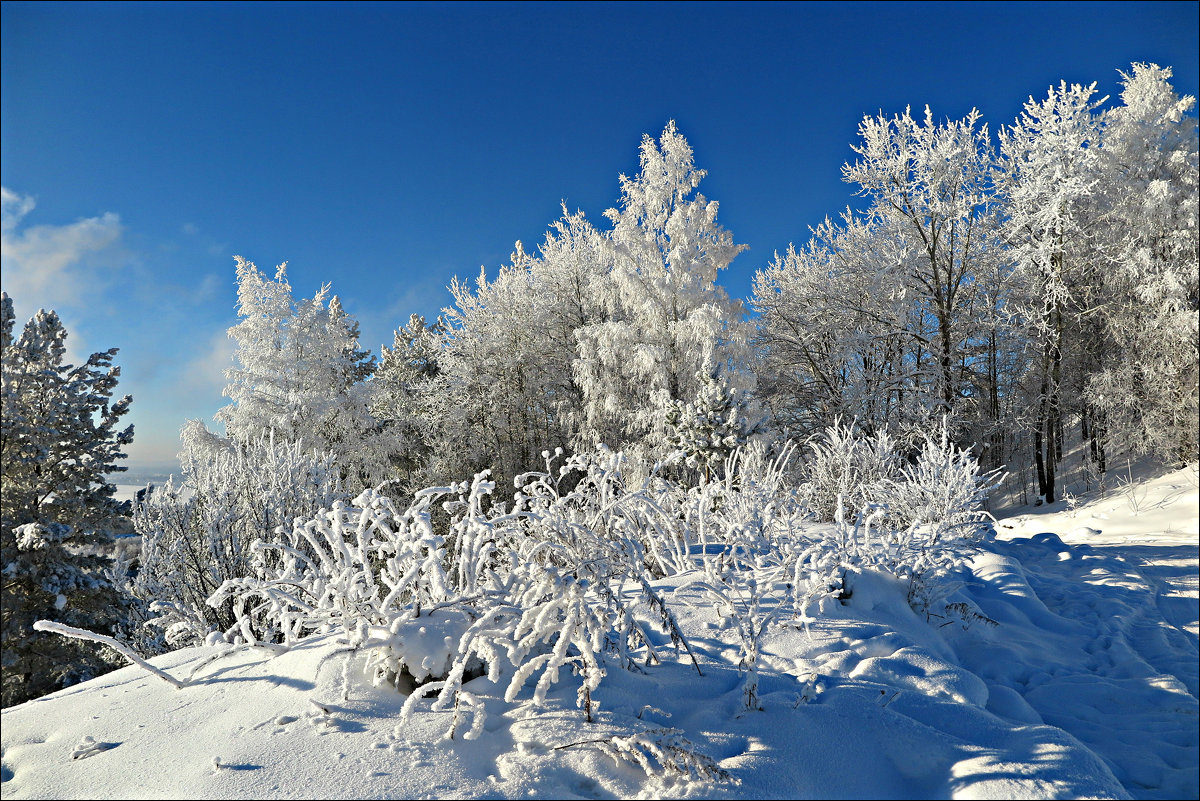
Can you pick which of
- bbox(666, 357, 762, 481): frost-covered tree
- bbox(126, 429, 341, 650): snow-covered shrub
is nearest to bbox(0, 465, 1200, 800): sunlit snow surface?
bbox(126, 429, 341, 650): snow-covered shrub

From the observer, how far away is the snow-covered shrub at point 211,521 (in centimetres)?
616

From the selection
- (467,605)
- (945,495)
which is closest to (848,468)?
(945,495)

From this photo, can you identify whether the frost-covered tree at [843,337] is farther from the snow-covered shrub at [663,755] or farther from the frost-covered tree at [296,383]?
the snow-covered shrub at [663,755]

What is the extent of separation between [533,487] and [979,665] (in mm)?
2883

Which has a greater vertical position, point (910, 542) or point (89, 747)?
point (910, 542)

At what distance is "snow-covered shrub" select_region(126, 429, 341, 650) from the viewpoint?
6.16 metres

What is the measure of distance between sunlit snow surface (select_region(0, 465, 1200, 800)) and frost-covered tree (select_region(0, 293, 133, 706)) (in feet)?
5.16

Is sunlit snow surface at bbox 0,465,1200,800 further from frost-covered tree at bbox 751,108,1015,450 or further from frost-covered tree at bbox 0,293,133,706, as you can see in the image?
frost-covered tree at bbox 751,108,1015,450

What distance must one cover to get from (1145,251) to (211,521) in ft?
49.3

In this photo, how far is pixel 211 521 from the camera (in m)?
6.14

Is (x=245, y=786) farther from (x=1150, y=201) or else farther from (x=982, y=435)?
(x=982, y=435)

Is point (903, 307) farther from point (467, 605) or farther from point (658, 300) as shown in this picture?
point (467, 605)

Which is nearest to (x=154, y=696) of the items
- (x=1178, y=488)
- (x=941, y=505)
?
(x=941, y=505)

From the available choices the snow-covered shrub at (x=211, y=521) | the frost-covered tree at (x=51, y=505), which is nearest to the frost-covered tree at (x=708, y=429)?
the snow-covered shrub at (x=211, y=521)
